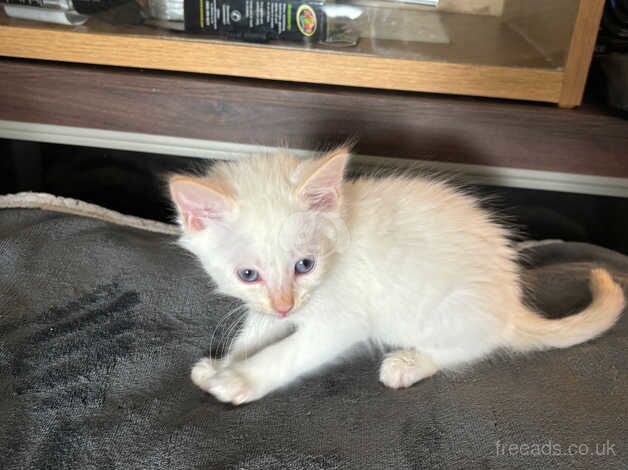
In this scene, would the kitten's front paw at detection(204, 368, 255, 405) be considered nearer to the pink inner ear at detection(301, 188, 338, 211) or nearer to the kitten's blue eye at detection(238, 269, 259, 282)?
the kitten's blue eye at detection(238, 269, 259, 282)

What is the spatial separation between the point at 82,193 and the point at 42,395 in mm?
889

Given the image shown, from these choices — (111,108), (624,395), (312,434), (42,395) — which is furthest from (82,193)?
(624,395)

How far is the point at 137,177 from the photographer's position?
1623 mm

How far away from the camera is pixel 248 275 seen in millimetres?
927

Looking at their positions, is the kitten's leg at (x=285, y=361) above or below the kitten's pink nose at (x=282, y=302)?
below

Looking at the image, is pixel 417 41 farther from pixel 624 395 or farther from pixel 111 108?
pixel 624 395

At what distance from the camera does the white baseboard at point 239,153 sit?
1.36 metres

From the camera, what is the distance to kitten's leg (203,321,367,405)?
0.98 m

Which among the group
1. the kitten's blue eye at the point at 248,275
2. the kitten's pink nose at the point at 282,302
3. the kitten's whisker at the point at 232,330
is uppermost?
the kitten's blue eye at the point at 248,275

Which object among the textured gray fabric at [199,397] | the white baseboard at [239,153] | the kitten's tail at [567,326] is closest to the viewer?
the textured gray fabric at [199,397]

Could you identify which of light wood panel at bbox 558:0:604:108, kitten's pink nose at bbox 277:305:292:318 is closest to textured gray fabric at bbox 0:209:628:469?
kitten's pink nose at bbox 277:305:292:318

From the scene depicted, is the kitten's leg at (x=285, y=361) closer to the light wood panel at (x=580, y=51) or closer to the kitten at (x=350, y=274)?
the kitten at (x=350, y=274)

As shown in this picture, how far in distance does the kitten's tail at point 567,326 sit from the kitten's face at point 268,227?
40cm

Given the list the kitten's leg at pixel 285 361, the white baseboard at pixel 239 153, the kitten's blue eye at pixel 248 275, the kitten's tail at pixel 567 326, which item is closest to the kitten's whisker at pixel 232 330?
the kitten's leg at pixel 285 361
